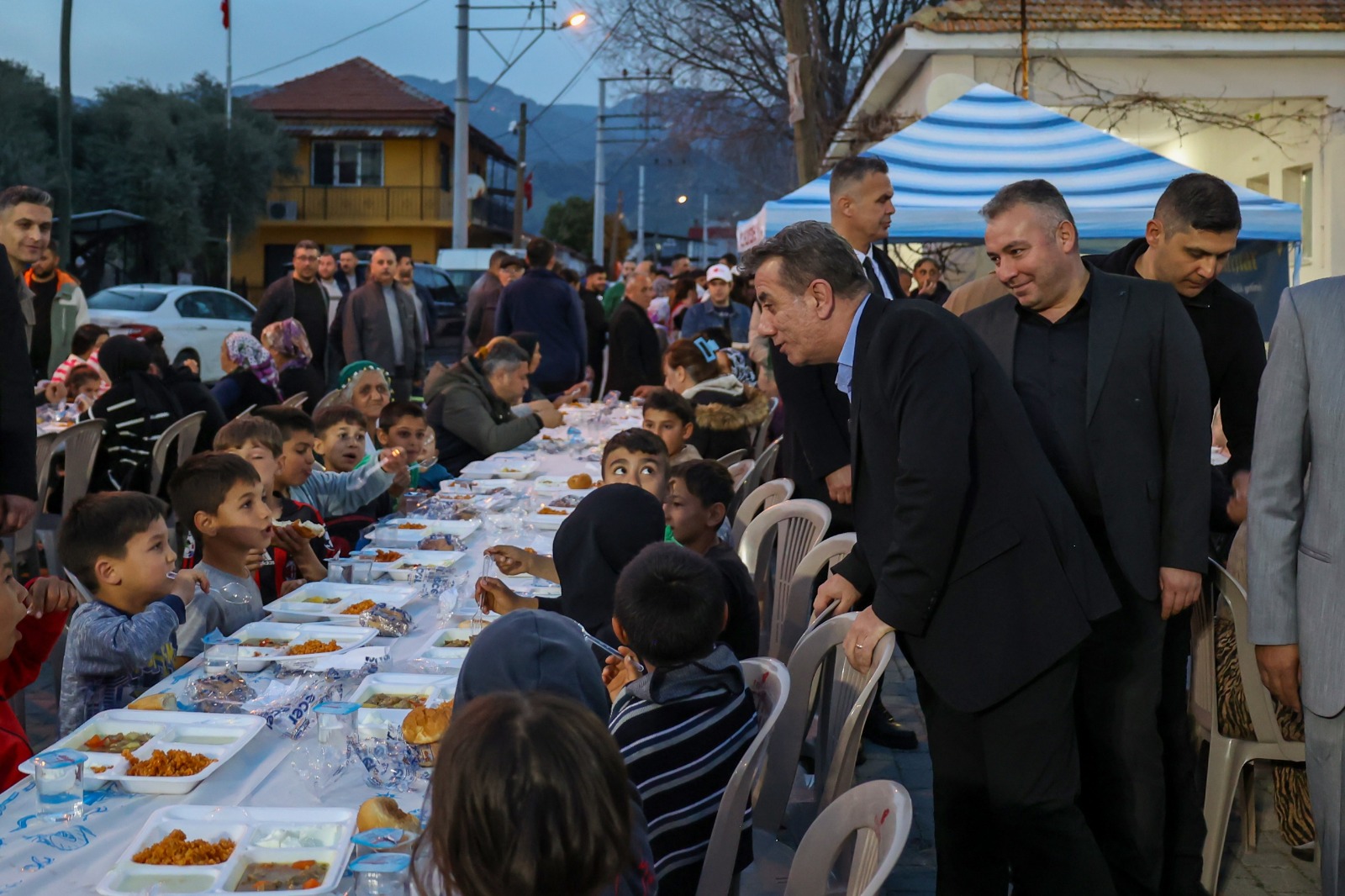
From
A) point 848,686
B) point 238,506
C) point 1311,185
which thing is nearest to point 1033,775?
point 848,686

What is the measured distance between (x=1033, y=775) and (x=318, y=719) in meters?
1.60

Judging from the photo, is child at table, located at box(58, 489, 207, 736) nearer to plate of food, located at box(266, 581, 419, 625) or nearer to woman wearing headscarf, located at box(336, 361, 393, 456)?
plate of food, located at box(266, 581, 419, 625)

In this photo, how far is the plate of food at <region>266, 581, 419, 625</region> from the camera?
3.85 meters

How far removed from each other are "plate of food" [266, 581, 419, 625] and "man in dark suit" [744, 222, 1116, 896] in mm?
1735

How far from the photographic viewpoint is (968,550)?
9.14 feet

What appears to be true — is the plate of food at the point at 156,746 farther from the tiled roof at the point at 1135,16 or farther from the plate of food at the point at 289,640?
the tiled roof at the point at 1135,16

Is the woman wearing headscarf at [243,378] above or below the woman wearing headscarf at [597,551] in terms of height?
above

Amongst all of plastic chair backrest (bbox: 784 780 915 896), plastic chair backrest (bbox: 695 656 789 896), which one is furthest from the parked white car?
plastic chair backrest (bbox: 784 780 915 896)

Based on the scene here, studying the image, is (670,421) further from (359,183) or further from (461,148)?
(359,183)

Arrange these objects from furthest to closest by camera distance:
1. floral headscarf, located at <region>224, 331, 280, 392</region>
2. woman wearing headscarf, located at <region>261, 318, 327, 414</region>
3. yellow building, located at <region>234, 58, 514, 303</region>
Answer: yellow building, located at <region>234, 58, 514, 303</region>
woman wearing headscarf, located at <region>261, 318, 327, 414</region>
floral headscarf, located at <region>224, 331, 280, 392</region>

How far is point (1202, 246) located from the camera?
12.0ft

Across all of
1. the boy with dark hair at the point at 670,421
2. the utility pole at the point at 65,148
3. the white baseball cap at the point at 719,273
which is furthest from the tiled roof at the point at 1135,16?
the utility pole at the point at 65,148

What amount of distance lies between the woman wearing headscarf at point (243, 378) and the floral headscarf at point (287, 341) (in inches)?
27.1

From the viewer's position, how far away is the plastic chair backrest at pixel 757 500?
5552mm
